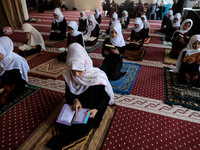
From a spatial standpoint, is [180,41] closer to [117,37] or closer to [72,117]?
[117,37]

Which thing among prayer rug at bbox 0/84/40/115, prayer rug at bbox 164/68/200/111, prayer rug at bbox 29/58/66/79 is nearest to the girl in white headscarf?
prayer rug at bbox 0/84/40/115

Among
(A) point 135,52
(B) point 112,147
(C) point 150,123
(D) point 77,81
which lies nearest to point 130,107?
(C) point 150,123

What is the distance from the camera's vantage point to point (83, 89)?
147 centimetres

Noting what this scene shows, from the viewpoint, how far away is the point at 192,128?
160 cm

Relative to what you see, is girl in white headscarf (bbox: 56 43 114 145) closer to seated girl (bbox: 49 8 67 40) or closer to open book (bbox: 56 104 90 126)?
open book (bbox: 56 104 90 126)

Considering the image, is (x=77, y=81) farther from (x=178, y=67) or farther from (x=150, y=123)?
(x=178, y=67)

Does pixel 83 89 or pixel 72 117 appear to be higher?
pixel 83 89

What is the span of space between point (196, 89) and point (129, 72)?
1.12 meters

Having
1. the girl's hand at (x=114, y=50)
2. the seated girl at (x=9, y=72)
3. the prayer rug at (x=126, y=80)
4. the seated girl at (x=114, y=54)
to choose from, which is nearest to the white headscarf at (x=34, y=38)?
the seated girl at (x=9, y=72)

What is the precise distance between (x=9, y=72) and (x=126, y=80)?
5.92 feet

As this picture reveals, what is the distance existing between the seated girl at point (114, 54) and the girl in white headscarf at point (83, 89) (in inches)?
38.2

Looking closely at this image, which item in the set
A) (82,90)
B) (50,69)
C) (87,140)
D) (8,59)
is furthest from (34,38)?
(87,140)

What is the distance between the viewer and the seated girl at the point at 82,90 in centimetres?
130

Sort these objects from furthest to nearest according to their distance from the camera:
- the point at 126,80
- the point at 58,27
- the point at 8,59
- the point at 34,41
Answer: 1. the point at 58,27
2. the point at 34,41
3. the point at 126,80
4. the point at 8,59
